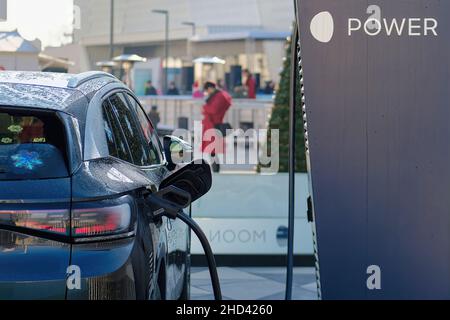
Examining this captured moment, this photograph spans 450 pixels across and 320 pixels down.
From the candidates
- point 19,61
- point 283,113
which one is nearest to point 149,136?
point 19,61

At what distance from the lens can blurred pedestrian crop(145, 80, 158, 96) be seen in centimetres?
1110

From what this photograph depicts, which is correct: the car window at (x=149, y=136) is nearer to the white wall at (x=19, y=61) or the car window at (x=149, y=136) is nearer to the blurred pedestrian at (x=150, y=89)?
the white wall at (x=19, y=61)

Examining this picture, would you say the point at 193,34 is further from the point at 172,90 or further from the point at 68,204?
the point at 68,204

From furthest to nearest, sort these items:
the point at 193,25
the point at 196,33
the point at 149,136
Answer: the point at 196,33, the point at 193,25, the point at 149,136

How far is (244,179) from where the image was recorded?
9.03 m

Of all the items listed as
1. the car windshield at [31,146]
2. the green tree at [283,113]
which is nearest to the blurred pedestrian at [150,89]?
the green tree at [283,113]

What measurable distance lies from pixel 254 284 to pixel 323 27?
4592 mm

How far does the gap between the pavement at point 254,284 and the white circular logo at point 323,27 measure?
3.92 metres

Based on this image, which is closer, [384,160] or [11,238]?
[11,238]

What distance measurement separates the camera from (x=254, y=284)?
7.89 meters

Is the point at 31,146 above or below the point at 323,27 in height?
below

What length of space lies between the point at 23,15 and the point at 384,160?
4.55 meters

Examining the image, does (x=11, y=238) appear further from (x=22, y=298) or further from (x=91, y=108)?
(x=91, y=108)
